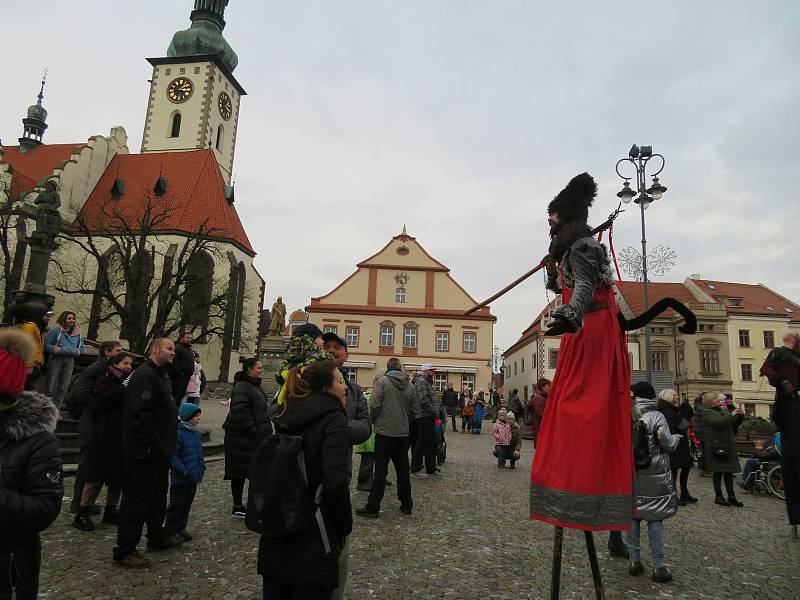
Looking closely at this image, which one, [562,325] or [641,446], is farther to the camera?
[641,446]

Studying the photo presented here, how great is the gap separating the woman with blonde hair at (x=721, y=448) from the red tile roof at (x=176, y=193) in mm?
34161

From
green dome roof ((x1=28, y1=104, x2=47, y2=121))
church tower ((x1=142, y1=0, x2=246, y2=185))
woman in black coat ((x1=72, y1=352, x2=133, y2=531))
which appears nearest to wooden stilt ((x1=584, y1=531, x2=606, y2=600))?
woman in black coat ((x1=72, y1=352, x2=133, y2=531))

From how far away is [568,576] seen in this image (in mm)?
4566

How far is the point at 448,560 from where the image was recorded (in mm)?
4891

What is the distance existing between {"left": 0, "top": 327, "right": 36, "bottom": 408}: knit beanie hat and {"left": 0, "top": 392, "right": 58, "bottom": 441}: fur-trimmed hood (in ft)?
0.22

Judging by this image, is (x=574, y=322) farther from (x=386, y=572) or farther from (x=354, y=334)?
(x=354, y=334)

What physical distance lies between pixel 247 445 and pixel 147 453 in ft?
5.86

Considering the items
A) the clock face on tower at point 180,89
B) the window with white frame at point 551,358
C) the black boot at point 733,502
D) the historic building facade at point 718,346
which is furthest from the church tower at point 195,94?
the black boot at point 733,502

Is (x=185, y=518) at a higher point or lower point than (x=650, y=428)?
lower

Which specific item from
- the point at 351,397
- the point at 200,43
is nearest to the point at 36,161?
the point at 200,43

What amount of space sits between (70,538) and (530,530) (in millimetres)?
4651

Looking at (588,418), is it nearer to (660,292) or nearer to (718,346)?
(718,346)

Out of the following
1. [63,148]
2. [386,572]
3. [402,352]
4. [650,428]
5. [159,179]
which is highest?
[63,148]

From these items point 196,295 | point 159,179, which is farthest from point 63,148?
point 196,295
